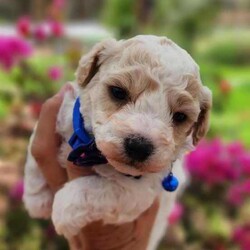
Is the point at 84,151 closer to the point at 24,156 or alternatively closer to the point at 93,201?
the point at 93,201

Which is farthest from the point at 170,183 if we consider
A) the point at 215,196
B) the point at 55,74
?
the point at 55,74

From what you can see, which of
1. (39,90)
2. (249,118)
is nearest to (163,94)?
(39,90)

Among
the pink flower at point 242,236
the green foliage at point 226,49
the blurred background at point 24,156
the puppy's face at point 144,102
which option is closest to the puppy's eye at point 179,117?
the puppy's face at point 144,102

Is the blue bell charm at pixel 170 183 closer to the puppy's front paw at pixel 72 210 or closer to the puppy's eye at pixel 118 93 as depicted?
the puppy's front paw at pixel 72 210

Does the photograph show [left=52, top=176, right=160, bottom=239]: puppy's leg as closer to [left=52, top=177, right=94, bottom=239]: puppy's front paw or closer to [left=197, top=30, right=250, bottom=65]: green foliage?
[left=52, top=177, right=94, bottom=239]: puppy's front paw

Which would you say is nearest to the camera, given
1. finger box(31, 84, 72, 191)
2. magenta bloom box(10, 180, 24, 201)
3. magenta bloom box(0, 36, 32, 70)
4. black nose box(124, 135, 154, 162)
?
black nose box(124, 135, 154, 162)

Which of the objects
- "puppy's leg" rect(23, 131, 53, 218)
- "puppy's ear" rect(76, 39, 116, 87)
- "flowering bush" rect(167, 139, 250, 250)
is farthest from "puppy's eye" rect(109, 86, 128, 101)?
"flowering bush" rect(167, 139, 250, 250)

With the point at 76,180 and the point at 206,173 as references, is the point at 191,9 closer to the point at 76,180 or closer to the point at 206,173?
the point at 206,173
